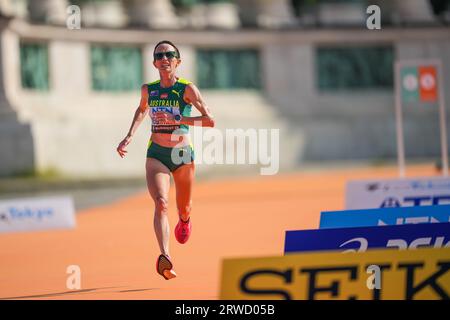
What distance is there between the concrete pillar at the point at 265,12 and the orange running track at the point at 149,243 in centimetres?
1076

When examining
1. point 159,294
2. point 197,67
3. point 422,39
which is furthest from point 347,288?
point 422,39

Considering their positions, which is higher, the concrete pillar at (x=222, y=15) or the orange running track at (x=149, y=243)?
the concrete pillar at (x=222, y=15)

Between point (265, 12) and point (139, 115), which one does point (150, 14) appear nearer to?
point (265, 12)

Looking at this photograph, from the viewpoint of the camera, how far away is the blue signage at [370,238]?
868 centimetres

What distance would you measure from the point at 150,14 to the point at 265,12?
5.00 metres

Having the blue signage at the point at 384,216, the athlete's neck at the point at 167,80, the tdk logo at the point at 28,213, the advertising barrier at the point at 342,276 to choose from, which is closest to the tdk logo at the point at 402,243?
the advertising barrier at the point at 342,276

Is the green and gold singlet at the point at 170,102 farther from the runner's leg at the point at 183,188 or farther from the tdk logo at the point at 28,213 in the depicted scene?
the tdk logo at the point at 28,213

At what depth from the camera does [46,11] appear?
33.9 m

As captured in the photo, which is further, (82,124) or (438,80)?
(82,124)

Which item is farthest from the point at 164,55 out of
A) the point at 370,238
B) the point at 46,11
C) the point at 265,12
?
the point at 265,12

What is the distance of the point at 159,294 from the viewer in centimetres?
998

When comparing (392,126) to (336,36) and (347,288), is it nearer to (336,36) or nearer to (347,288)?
(336,36)

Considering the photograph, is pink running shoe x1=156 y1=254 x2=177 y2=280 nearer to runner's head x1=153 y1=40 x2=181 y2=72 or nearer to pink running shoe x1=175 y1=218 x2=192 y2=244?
pink running shoe x1=175 y1=218 x2=192 y2=244
